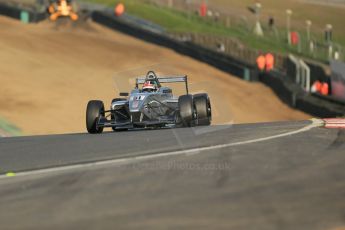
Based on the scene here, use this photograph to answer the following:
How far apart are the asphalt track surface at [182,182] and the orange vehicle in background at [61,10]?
23962mm

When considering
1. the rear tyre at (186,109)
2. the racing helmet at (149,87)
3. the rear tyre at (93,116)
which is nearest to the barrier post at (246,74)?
the racing helmet at (149,87)

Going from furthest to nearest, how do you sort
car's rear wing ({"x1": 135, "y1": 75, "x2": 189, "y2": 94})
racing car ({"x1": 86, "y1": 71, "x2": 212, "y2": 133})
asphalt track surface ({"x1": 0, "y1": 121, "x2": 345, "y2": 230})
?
car's rear wing ({"x1": 135, "y1": 75, "x2": 189, "y2": 94})
racing car ({"x1": 86, "y1": 71, "x2": 212, "y2": 133})
asphalt track surface ({"x1": 0, "y1": 121, "x2": 345, "y2": 230})

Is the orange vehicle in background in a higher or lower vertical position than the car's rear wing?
higher

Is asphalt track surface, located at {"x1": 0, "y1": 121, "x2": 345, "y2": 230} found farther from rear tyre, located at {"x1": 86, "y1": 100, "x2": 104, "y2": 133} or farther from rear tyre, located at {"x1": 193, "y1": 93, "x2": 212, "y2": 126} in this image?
rear tyre, located at {"x1": 86, "y1": 100, "x2": 104, "y2": 133}

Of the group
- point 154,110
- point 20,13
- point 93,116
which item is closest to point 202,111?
point 154,110

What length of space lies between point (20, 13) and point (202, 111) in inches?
934

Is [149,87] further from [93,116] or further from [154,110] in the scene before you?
[93,116]

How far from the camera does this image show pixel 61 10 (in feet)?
115

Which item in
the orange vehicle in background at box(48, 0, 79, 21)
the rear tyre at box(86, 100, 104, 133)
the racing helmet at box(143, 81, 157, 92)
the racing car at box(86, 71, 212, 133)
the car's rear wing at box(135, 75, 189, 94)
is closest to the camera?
the racing car at box(86, 71, 212, 133)

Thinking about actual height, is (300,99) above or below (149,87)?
below

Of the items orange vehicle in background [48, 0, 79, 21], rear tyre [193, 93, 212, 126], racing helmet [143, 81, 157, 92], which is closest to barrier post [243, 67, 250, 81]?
orange vehicle in background [48, 0, 79, 21]

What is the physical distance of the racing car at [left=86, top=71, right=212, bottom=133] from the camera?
1275 cm

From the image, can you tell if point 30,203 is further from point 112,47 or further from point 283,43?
point 283,43

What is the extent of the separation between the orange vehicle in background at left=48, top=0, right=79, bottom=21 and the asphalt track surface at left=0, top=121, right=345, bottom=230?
24.0 meters
